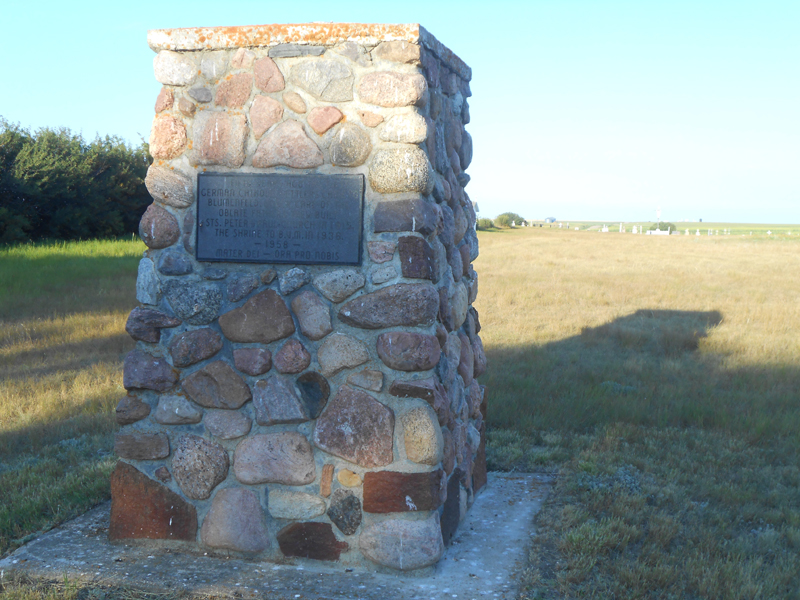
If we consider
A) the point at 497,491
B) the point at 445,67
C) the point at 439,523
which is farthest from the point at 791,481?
the point at 445,67

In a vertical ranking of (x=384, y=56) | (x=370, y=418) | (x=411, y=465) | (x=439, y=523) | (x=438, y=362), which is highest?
(x=384, y=56)

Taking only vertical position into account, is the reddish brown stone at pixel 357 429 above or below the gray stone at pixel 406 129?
below

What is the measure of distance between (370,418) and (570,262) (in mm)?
21352

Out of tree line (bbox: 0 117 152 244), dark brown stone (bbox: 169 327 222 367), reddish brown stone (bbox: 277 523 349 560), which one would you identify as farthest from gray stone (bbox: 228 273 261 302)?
tree line (bbox: 0 117 152 244)

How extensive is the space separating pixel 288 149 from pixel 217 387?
126 centimetres

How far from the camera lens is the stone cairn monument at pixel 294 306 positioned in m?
3.42

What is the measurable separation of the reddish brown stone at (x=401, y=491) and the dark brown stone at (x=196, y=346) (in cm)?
102

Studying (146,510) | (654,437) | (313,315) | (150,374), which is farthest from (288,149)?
(654,437)

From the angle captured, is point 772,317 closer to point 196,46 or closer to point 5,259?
point 196,46

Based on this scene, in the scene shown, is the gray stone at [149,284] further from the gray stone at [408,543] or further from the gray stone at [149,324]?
the gray stone at [408,543]

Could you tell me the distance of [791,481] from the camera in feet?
16.9

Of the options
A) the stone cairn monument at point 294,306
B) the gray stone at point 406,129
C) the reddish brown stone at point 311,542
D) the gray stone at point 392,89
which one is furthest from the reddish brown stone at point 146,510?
the gray stone at point 392,89

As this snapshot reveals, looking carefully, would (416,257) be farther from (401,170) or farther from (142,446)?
(142,446)

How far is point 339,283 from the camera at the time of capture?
349 centimetres
